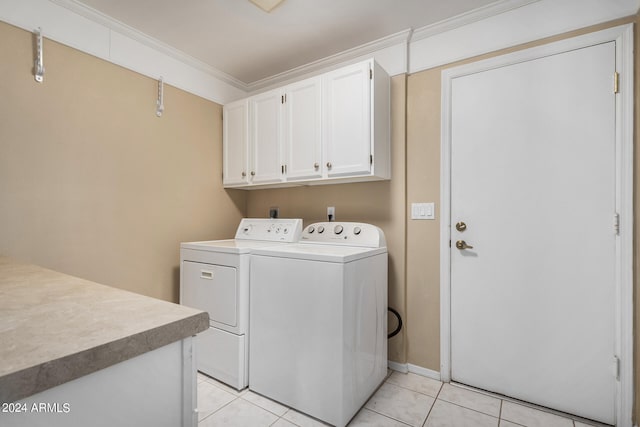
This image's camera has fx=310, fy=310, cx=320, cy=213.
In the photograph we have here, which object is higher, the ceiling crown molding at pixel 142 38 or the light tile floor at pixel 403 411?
the ceiling crown molding at pixel 142 38

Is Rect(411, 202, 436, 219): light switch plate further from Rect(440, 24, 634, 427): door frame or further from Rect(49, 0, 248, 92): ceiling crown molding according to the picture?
Rect(49, 0, 248, 92): ceiling crown molding

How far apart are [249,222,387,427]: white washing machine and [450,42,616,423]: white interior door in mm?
621

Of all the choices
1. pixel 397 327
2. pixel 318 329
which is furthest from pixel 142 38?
pixel 397 327

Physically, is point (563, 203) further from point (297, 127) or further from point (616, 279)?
point (297, 127)

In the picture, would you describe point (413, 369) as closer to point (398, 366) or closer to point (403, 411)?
point (398, 366)

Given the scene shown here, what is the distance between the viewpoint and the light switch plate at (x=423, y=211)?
2158 mm

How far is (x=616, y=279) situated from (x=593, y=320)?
249mm

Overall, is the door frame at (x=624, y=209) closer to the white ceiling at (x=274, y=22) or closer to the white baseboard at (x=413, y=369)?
the white ceiling at (x=274, y=22)

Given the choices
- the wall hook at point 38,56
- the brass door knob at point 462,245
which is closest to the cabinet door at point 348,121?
the brass door knob at point 462,245

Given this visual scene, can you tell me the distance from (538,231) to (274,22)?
6.98 feet

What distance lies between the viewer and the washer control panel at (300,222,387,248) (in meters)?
2.17

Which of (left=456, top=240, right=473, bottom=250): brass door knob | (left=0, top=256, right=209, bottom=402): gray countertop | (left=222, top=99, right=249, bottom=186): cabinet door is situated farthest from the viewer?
(left=222, top=99, right=249, bottom=186): cabinet door

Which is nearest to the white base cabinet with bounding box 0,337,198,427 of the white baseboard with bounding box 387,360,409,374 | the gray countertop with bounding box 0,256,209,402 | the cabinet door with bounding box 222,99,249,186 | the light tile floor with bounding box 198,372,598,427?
the gray countertop with bounding box 0,256,209,402

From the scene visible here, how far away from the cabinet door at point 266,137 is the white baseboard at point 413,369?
1.65 metres
